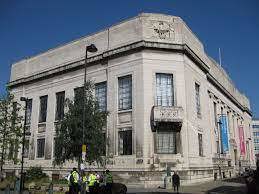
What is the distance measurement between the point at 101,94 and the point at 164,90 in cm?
688

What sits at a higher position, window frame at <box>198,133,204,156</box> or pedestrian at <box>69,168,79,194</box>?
window frame at <box>198,133,204,156</box>

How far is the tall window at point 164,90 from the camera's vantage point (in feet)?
100

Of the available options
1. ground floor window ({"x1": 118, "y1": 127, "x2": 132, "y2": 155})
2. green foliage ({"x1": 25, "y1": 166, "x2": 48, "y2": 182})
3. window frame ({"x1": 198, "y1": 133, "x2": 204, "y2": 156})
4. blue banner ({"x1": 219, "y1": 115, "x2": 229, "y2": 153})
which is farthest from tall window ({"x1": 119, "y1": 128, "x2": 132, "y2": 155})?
blue banner ({"x1": 219, "y1": 115, "x2": 229, "y2": 153})

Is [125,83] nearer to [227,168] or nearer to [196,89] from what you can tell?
[196,89]

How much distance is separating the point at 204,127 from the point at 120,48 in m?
12.6

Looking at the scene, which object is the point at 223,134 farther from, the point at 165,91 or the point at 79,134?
the point at 79,134

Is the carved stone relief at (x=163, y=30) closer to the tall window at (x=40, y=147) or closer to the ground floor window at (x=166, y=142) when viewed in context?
the ground floor window at (x=166, y=142)

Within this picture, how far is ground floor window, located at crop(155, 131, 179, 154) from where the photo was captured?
29044mm

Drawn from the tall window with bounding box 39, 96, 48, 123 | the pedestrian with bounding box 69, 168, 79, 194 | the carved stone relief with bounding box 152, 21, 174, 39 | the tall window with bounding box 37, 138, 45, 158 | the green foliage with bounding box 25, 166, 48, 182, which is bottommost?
the green foliage with bounding box 25, 166, 48, 182

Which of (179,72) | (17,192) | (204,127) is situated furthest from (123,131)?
(17,192)

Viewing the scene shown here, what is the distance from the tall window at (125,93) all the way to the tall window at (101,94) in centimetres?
216

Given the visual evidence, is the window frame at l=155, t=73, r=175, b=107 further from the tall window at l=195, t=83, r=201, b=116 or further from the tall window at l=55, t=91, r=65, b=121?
the tall window at l=55, t=91, r=65, b=121

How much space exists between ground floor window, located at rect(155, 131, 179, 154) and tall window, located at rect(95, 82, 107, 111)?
682cm

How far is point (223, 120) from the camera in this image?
145 feet
